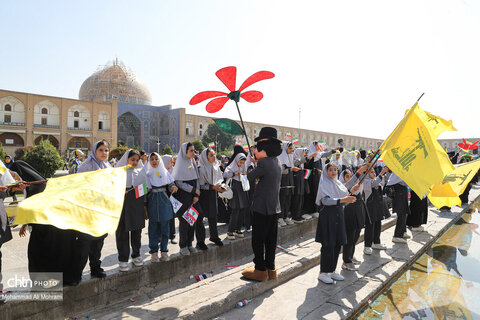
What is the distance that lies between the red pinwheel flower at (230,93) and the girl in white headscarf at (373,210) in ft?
8.51

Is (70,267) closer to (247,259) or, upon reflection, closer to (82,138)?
(247,259)

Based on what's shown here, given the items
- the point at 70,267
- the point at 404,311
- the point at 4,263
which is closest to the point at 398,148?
the point at 404,311

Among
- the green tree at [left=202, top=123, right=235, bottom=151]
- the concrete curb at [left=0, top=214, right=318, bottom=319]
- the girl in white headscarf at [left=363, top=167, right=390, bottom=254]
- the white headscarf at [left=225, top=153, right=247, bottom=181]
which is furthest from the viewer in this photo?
the green tree at [left=202, top=123, right=235, bottom=151]

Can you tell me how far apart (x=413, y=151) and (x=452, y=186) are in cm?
255

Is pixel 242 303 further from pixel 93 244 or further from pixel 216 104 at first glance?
pixel 216 104

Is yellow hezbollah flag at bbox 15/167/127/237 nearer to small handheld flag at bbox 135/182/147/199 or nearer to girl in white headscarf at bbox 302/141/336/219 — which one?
small handheld flag at bbox 135/182/147/199

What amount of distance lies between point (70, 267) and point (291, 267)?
9.06 feet

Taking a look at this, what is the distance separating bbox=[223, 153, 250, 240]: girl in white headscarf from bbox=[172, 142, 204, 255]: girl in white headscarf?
39.7 inches

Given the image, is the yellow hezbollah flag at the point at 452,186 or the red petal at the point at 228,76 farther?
the yellow hezbollah flag at the point at 452,186

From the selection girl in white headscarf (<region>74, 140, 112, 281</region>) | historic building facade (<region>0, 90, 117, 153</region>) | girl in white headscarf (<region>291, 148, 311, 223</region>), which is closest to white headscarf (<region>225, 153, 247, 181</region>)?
girl in white headscarf (<region>291, 148, 311, 223</region>)

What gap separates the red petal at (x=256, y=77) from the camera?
412 centimetres

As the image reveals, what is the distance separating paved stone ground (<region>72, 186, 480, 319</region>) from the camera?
3225mm

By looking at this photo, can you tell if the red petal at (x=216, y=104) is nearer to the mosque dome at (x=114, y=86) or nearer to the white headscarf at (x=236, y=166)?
the white headscarf at (x=236, y=166)

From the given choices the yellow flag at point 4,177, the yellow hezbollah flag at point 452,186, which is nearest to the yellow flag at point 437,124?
the yellow hezbollah flag at point 452,186
